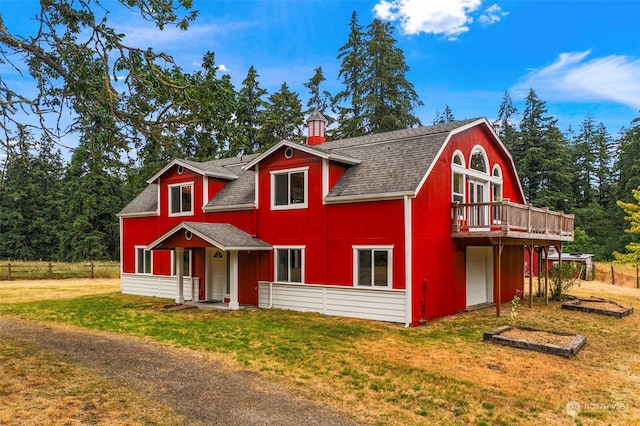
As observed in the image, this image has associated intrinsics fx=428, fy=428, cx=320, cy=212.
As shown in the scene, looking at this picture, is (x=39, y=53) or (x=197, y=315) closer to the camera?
(x=39, y=53)

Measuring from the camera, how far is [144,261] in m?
20.2

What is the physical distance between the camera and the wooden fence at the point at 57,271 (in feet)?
88.6

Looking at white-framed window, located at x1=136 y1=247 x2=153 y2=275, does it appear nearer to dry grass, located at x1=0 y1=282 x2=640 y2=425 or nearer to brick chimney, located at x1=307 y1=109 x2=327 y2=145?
brick chimney, located at x1=307 y1=109 x2=327 y2=145

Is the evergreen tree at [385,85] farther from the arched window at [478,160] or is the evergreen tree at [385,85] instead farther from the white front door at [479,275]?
the white front door at [479,275]

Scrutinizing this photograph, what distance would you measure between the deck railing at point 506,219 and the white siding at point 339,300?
12.1 feet

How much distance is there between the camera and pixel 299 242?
14.8m

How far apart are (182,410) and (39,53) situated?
684 cm

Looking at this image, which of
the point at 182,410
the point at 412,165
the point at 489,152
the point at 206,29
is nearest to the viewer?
the point at 182,410

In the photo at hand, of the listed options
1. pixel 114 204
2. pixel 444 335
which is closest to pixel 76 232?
pixel 114 204

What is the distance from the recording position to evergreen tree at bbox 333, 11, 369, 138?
35.8 meters

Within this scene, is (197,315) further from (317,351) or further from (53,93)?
(53,93)

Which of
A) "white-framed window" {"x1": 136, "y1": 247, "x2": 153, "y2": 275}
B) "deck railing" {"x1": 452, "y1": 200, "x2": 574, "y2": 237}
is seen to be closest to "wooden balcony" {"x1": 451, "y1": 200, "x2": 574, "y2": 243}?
"deck railing" {"x1": 452, "y1": 200, "x2": 574, "y2": 237}

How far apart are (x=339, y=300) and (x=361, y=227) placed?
2.44 metres

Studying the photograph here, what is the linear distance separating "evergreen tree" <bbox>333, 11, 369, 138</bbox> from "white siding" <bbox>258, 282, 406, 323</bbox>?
22.8 metres
